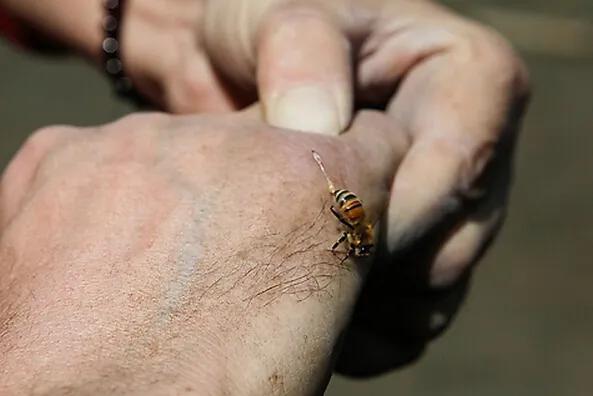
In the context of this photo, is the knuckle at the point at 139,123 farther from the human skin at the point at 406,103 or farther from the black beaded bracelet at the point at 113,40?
the black beaded bracelet at the point at 113,40

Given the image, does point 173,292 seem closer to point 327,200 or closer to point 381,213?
point 327,200

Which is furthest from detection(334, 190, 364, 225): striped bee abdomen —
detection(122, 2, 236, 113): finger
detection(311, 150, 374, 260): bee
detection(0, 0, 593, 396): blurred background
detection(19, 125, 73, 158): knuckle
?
detection(0, 0, 593, 396): blurred background

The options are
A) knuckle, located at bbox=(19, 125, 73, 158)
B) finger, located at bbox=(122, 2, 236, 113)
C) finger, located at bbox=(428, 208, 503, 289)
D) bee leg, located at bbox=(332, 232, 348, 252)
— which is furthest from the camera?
finger, located at bbox=(122, 2, 236, 113)

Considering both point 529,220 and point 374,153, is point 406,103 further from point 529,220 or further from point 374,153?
point 529,220

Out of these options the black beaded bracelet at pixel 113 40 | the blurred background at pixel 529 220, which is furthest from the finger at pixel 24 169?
the blurred background at pixel 529 220

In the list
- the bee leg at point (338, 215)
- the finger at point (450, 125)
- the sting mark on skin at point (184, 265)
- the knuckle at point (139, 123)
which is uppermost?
the knuckle at point (139, 123)

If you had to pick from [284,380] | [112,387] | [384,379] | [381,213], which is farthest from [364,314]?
[384,379]

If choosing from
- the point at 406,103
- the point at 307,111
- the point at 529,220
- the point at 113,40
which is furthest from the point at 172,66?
the point at 529,220

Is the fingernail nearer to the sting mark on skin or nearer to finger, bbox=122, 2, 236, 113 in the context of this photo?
the sting mark on skin
